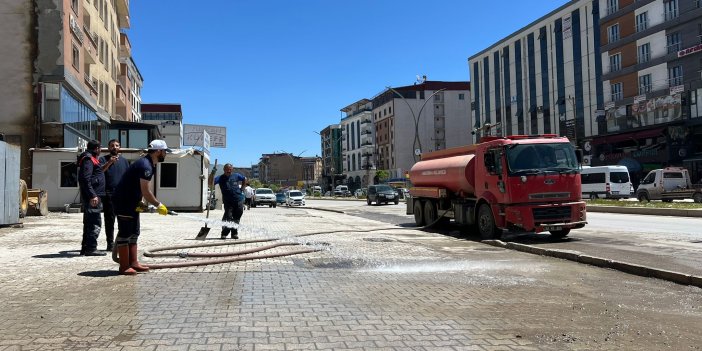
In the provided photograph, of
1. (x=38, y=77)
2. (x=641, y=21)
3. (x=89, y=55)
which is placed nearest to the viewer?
(x=38, y=77)

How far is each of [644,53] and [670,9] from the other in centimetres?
451

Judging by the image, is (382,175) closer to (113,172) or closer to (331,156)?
(331,156)

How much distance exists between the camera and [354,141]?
130 m

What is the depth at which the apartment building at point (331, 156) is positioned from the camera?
5610 inches

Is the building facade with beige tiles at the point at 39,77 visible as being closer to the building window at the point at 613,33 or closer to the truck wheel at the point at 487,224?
the truck wheel at the point at 487,224

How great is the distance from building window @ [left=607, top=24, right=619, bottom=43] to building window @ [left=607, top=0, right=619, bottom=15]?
1.67 meters

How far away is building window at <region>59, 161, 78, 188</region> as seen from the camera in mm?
22828

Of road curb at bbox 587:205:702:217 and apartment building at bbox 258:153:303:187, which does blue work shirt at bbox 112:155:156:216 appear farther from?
apartment building at bbox 258:153:303:187

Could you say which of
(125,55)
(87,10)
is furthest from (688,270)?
(125,55)

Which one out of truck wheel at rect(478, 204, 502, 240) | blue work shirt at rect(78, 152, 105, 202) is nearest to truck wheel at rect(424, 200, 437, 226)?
A: truck wheel at rect(478, 204, 502, 240)

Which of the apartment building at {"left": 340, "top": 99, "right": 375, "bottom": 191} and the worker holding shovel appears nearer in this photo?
the worker holding shovel

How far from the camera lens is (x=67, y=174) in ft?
75.2

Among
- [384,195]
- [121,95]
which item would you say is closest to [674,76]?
[384,195]

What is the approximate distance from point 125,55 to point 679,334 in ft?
176
